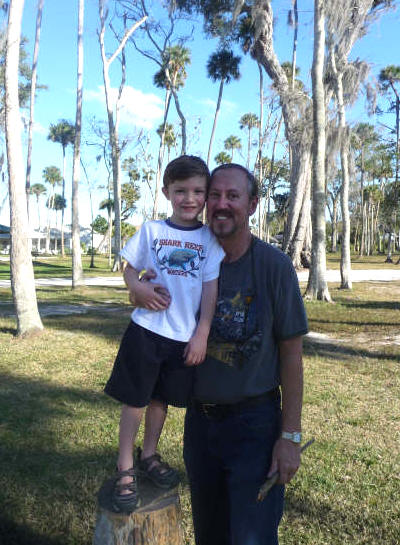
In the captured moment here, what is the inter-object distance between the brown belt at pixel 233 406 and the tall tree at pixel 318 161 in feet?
41.6

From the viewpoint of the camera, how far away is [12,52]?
9047 millimetres

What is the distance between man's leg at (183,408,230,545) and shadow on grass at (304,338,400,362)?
615 cm

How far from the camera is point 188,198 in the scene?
2180 millimetres

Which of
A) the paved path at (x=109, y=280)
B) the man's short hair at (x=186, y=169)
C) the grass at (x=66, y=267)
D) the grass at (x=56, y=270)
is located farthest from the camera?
the grass at (x=66, y=267)

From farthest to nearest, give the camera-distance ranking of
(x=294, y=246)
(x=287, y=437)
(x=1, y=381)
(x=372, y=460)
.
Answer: (x=294, y=246)
(x=1, y=381)
(x=372, y=460)
(x=287, y=437)

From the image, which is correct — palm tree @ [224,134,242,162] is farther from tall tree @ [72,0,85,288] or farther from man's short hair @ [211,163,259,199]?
man's short hair @ [211,163,259,199]

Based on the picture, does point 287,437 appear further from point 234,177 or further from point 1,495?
point 1,495

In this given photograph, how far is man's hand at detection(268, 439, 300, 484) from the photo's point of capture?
200 centimetres

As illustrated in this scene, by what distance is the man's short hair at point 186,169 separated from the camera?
2.16 m

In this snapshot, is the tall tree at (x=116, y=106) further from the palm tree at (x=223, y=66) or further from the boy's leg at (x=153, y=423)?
the boy's leg at (x=153, y=423)

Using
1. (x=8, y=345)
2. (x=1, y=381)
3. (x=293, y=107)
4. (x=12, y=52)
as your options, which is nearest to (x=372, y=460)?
(x=1, y=381)

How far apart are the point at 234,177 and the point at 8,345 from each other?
7662 mm

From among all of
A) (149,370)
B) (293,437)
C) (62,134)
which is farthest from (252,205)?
(62,134)

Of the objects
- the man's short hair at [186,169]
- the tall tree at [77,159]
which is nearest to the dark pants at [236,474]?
the man's short hair at [186,169]
